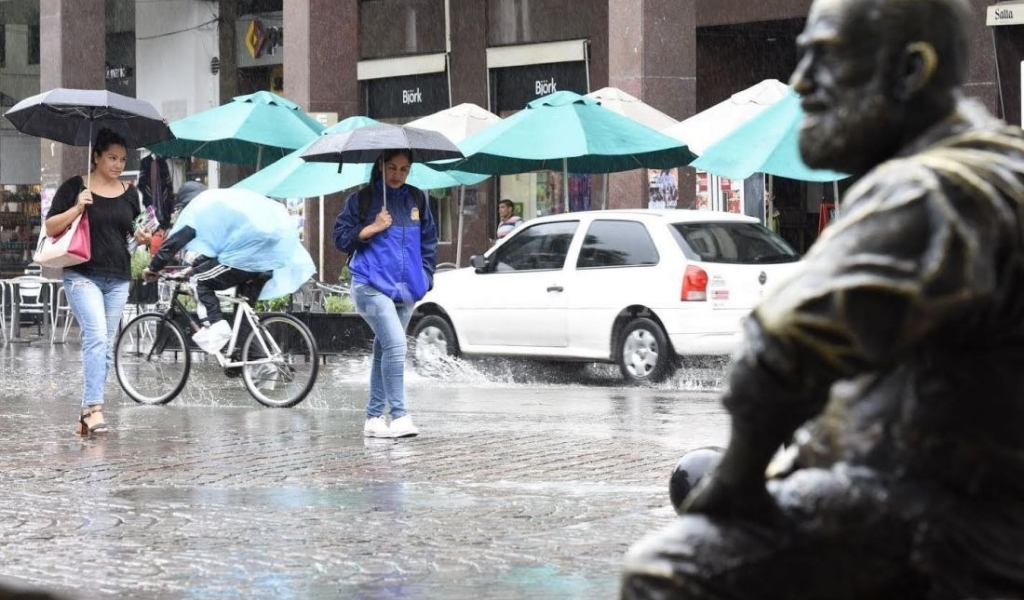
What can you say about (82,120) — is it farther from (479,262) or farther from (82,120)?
(479,262)

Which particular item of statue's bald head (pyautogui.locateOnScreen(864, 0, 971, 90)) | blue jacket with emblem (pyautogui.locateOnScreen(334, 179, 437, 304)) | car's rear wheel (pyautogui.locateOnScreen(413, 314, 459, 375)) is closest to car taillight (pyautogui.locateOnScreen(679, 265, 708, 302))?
car's rear wheel (pyautogui.locateOnScreen(413, 314, 459, 375))

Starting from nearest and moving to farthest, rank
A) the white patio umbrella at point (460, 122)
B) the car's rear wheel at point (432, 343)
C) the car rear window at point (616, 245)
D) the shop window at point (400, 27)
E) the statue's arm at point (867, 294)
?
the statue's arm at point (867, 294) < the car rear window at point (616, 245) < the car's rear wheel at point (432, 343) < the white patio umbrella at point (460, 122) < the shop window at point (400, 27)

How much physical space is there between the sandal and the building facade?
11.9 metres

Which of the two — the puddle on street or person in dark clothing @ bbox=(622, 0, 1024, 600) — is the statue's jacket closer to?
person in dark clothing @ bbox=(622, 0, 1024, 600)

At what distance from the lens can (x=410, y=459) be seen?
32.9ft

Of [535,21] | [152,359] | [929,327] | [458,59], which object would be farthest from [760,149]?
[929,327]

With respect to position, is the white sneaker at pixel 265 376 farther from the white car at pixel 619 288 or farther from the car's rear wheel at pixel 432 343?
the car's rear wheel at pixel 432 343

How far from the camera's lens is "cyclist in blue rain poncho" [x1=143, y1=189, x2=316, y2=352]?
1443cm

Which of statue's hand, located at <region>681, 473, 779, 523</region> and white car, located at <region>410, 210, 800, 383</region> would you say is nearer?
statue's hand, located at <region>681, 473, 779, 523</region>

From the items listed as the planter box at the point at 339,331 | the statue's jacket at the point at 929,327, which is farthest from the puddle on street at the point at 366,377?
the statue's jacket at the point at 929,327

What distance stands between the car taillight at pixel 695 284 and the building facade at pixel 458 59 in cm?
624

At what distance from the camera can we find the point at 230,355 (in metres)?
14.3

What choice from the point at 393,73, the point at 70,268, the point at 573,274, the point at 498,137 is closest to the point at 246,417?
the point at 70,268

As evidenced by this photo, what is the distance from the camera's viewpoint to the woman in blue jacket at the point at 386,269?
1114 centimetres
